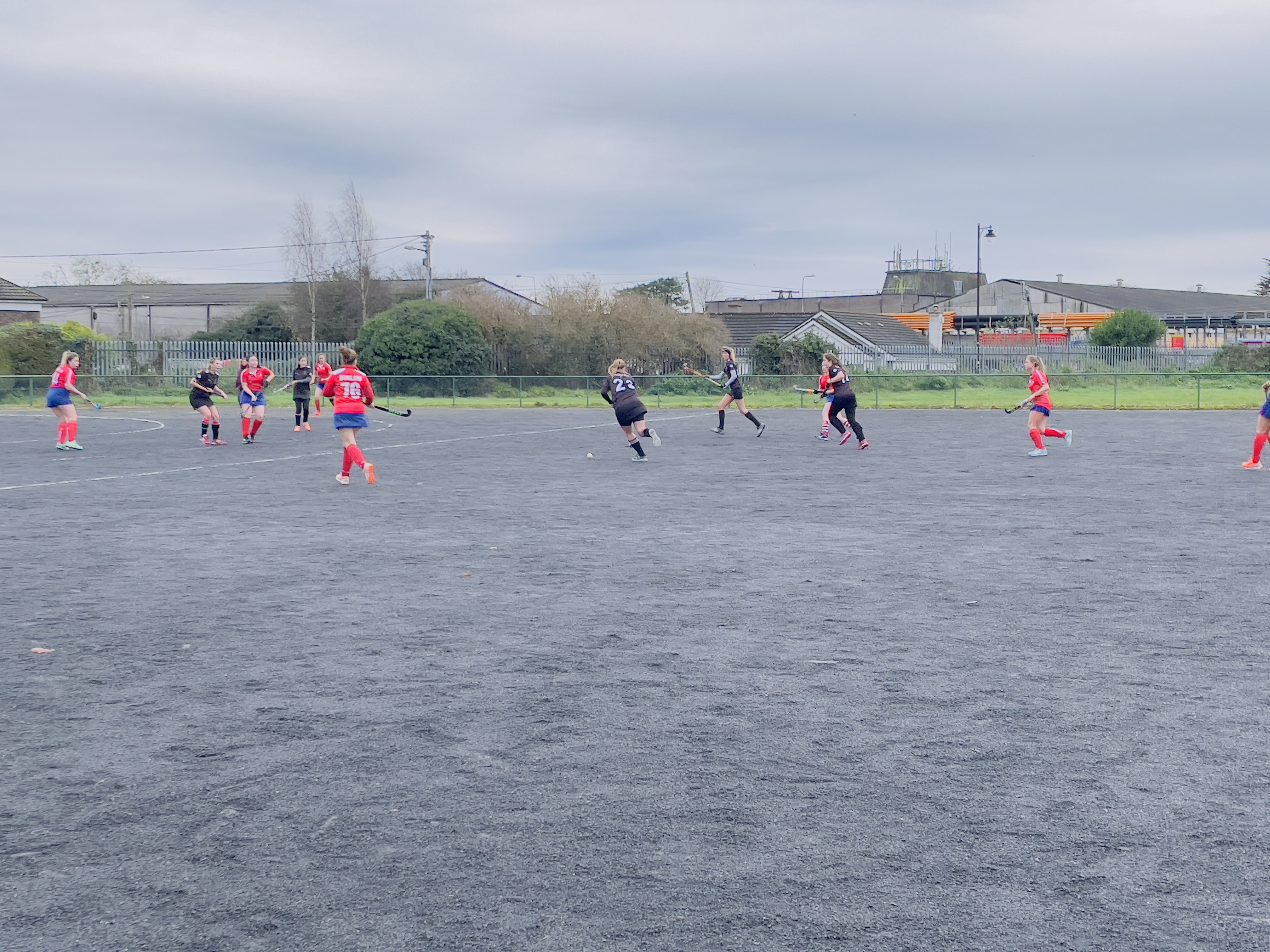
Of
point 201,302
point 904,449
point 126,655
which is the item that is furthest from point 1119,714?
point 201,302

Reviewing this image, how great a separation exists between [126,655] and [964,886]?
5.03 meters

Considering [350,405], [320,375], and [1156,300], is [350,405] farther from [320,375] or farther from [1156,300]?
[1156,300]

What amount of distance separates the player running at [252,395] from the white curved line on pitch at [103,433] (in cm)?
457

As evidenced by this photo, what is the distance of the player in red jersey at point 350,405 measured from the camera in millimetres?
16594

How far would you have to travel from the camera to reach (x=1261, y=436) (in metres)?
17.7

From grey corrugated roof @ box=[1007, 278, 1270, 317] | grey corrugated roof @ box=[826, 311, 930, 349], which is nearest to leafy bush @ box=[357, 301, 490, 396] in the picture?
grey corrugated roof @ box=[826, 311, 930, 349]

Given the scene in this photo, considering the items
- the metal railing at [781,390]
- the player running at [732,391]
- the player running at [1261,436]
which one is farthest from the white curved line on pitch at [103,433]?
the player running at [1261,436]

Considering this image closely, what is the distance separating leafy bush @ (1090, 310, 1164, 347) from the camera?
68.3 metres

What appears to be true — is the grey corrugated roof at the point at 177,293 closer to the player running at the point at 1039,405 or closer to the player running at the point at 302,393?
the player running at the point at 302,393

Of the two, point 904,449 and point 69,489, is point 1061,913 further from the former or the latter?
point 904,449

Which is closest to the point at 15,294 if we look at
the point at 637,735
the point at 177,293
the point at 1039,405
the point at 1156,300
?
the point at 177,293

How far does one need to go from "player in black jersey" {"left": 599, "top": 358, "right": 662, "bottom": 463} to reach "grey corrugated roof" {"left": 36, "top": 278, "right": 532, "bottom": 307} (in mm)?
56156

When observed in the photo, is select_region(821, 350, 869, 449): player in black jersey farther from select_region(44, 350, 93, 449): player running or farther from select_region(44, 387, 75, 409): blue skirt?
select_region(44, 387, 75, 409): blue skirt

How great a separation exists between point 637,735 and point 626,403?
1511 cm
